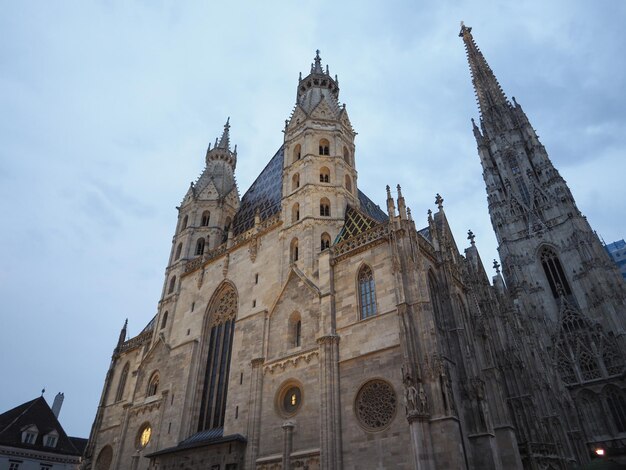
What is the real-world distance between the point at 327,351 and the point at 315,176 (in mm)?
10957

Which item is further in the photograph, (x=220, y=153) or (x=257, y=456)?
(x=220, y=153)

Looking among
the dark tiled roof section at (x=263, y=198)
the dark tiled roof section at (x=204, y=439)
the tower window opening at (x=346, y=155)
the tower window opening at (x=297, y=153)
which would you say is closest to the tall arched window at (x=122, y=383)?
the dark tiled roof section at (x=204, y=439)

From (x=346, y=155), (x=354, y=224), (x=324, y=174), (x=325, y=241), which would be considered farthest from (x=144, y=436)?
(x=346, y=155)

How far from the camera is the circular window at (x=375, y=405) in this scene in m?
16.2

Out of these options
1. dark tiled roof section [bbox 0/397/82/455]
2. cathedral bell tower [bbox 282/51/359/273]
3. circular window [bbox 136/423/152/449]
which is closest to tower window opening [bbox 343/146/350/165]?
cathedral bell tower [bbox 282/51/359/273]

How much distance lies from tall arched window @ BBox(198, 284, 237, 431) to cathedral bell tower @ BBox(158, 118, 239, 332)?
4.48m

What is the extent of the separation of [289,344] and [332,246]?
204 inches

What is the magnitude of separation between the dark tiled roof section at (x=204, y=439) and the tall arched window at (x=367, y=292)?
7.79 meters

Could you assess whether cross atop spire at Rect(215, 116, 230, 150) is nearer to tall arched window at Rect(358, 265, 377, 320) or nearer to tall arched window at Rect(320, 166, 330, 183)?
tall arched window at Rect(320, 166, 330, 183)

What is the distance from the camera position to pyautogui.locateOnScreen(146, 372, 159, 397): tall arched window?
26.1 metres

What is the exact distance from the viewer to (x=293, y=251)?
23.7 metres

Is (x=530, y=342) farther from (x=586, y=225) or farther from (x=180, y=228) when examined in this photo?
(x=180, y=228)

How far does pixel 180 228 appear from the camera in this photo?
108 feet

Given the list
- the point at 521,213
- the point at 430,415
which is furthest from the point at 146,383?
the point at 521,213
